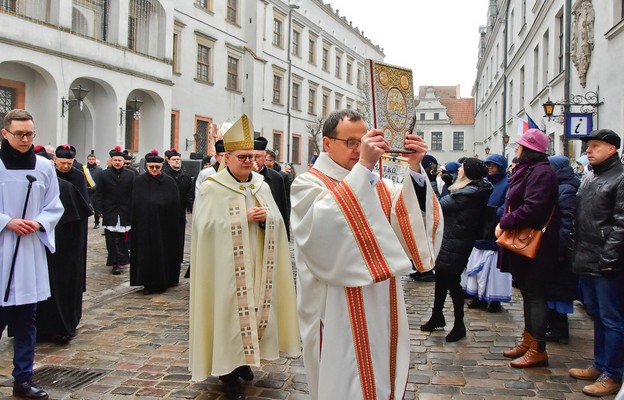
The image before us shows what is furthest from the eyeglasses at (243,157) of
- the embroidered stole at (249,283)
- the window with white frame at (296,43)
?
the window with white frame at (296,43)

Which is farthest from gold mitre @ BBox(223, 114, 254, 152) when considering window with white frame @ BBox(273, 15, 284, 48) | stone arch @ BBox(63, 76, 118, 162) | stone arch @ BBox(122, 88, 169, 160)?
window with white frame @ BBox(273, 15, 284, 48)

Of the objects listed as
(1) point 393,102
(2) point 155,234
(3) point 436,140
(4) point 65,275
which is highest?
(3) point 436,140

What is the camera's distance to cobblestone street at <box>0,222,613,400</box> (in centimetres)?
431

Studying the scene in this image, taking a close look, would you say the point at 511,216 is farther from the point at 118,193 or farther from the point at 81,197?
the point at 118,193

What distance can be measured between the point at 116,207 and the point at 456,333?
625 centimetres

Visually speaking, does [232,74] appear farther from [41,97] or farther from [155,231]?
[155,231]

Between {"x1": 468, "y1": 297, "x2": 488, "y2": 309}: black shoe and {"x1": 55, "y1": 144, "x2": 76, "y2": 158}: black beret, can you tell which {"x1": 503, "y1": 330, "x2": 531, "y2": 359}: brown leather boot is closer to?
{"x1": 468, "y1": 297, "x2": 488, "y2": 309}: black shoe

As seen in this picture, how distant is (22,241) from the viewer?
4316mm

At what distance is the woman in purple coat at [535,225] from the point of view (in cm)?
478

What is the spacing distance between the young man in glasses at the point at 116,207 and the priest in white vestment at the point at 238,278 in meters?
5.44

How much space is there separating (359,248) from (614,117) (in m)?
9.92

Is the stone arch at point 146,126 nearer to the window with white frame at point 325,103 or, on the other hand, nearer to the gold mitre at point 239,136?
the gold mitre at point 239,136

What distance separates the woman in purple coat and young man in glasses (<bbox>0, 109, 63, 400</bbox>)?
387cm

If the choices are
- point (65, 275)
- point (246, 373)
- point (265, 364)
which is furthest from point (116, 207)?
point (246, 373)
